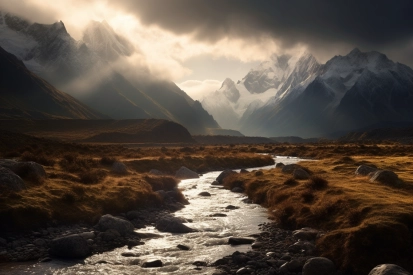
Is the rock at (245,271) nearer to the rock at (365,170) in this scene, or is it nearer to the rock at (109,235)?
the rock at (109,235)

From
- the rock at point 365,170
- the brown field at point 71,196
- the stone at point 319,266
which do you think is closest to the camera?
the stone at point 319,266

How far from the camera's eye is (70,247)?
2312 centimetres

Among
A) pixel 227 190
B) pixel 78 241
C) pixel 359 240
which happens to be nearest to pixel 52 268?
pixel 78 241

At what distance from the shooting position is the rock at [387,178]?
36.4 metres

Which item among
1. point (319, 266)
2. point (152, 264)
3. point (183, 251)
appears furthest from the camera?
point (183, 251)

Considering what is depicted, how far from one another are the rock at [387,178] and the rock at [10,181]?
3577cm

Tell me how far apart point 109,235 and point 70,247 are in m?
3.94

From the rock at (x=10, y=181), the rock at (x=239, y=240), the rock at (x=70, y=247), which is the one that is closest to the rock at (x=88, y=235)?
the rock at (x=70, y=247)

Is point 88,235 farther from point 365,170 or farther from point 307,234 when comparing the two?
point 365,170

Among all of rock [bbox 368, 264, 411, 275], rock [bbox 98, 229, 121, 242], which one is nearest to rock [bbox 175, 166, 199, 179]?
rock [bbox 98, 229, 121, 242]

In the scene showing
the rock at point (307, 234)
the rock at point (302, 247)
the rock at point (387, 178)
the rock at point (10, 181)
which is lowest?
the rock at point (302, 247)

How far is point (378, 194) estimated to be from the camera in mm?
30547

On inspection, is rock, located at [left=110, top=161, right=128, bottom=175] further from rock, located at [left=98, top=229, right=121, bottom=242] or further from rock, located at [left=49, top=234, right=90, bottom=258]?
rock, located at [left=49, top=234, right=90, bottom=258]

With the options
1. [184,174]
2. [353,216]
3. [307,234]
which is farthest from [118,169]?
[353,216]
